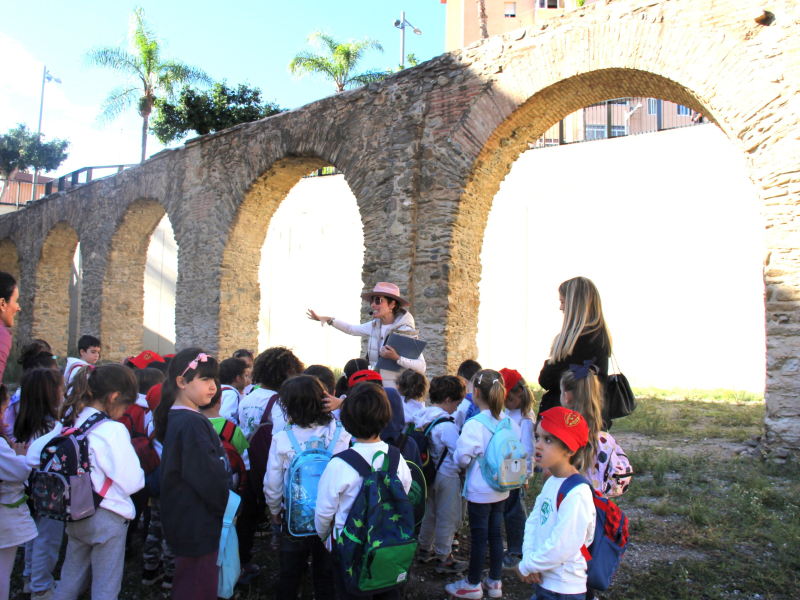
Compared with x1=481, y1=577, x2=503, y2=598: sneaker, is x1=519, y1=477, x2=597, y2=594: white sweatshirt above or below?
above

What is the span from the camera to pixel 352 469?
91.6 inches

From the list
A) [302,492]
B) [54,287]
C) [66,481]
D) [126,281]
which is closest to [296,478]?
[302,492]

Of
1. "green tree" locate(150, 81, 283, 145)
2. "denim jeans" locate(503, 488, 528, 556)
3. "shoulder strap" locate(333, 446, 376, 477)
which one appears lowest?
"denim jeans" locate(503, 488, 528, 556)

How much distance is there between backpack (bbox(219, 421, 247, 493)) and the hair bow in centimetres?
175

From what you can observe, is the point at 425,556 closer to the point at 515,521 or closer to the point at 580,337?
the point at 515,521

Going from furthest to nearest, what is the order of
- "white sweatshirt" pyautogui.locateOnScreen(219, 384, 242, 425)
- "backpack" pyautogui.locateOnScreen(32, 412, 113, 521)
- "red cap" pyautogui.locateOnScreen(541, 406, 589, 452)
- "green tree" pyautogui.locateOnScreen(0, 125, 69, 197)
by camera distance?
"green tree" pyautogui.locateOnScreen(0, 125, 69, 197)
"white sweatshirt" pyautogui.locateOnScreen(219, 384, 242, 425)
"backpack" pyautogui.locateOnScreen(32, 412, 113, 521)
"red cap" pyautogui.locateOnScreen(541, 406, 589, 452)

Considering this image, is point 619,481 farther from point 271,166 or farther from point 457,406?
point 271,166

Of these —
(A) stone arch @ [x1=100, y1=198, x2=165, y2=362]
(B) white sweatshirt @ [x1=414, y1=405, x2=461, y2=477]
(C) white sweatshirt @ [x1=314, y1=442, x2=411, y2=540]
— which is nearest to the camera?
(C) white sweatshirt @ [x1=314, y1=442, x2=411, y2=540]

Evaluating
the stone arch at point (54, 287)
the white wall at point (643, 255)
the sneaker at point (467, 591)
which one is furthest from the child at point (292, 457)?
the stone arch at point (54, 287)

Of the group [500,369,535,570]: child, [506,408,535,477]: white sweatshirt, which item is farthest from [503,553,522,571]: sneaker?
[506,408,535,477]: white sweatshirt

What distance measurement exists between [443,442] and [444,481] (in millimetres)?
239

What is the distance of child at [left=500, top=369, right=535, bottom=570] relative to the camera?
3359mm

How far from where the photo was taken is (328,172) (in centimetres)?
1593

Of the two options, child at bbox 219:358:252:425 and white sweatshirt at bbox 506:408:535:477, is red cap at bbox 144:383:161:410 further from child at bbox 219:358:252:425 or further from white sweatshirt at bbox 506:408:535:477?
white sweatshirt at bbox 506:408:535:477
